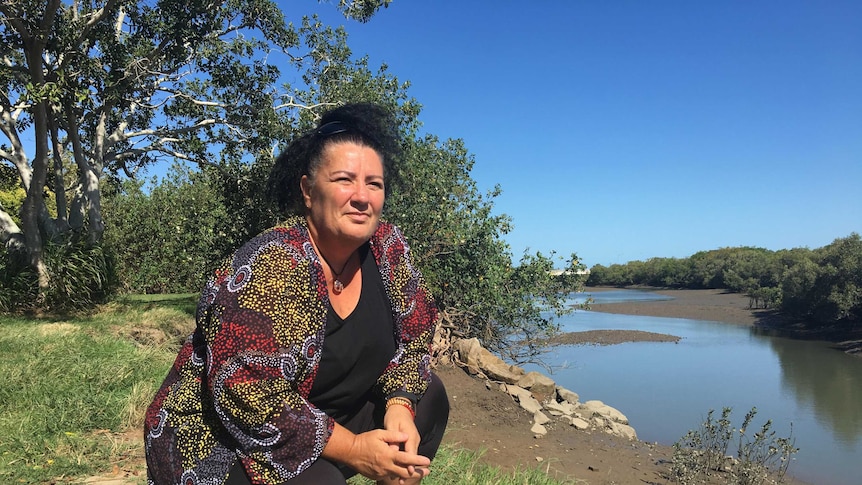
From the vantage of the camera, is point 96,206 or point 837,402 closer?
point 96,206

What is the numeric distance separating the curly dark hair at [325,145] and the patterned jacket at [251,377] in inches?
8.5

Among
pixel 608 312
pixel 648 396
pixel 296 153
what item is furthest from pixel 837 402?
pixel 608 312

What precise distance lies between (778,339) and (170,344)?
23962 millimetres

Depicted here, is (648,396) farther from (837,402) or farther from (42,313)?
(42,313)

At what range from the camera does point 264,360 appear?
54.5 inches

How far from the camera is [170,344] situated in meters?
6.44

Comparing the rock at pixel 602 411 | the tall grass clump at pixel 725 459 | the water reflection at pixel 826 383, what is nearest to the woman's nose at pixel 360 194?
the tall grass clump at pixel 725 459

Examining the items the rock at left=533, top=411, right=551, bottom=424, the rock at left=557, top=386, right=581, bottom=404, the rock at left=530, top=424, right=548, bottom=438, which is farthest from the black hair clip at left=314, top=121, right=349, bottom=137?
the rock at left=557, top=386, right=581, bottom=404

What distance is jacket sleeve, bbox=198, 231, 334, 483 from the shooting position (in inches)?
54.0

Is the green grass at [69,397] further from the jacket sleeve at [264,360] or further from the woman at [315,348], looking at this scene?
the jacket sleeve at [264,360]

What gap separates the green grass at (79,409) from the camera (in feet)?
9.34

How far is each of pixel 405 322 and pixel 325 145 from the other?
2.07ft

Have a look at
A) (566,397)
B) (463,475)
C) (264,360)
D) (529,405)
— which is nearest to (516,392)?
(529,405)

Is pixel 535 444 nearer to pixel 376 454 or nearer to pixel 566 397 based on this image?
pixel 566 397
